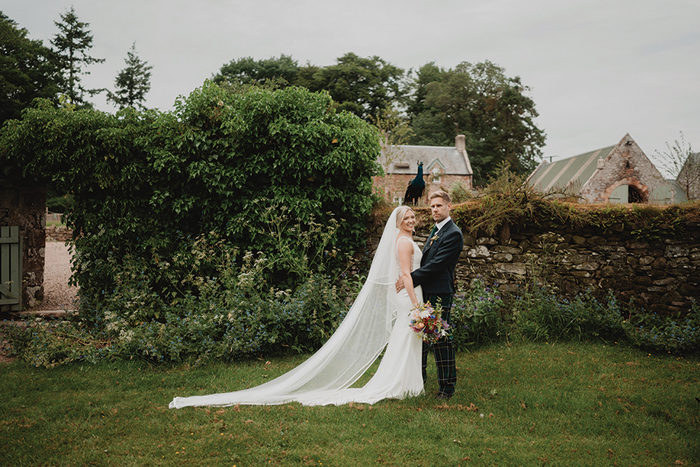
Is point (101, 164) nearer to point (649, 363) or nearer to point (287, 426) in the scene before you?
point (287, 426)

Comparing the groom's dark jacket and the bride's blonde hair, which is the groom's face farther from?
the bride's blonde hair

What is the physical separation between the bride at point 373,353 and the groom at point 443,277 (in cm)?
14

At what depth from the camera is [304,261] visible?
675 cm

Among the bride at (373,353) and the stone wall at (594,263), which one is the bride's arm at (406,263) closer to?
the bride at (373,353)

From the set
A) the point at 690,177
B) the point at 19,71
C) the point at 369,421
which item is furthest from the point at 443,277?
the point at 19,71

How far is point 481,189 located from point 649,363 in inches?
141

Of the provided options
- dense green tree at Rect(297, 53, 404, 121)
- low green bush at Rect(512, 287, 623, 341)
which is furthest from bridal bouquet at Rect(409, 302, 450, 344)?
dense green tree at Rect(297, 53, 404, 121)

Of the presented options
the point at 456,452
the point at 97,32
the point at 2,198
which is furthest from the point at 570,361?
the point at 97,32

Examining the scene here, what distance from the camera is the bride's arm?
4.36 m

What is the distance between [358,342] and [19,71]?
1059 inches

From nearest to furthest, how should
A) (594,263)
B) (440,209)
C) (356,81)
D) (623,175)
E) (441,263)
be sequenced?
(441,263), (440,209), (594,263), (623,175), (356,81)

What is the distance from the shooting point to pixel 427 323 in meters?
4.09

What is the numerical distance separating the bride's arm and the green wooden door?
8.33 m

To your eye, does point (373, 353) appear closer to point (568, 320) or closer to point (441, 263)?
point (441, 263)
